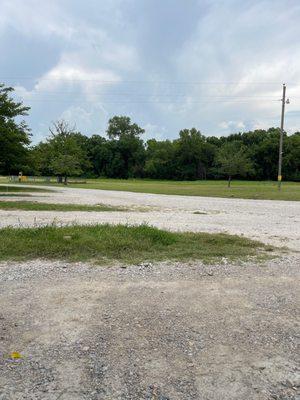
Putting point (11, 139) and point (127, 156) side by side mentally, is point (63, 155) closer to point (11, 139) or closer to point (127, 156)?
point (11, 139)

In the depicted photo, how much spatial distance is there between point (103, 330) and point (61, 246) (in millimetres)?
3402

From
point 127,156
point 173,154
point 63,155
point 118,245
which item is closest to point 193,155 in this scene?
point 173,154

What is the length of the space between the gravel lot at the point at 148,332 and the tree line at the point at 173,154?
4841 cm

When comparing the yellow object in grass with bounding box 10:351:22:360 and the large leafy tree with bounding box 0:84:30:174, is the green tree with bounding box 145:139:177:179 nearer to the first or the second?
the large leafy tree with bounding box 0:84:30:174

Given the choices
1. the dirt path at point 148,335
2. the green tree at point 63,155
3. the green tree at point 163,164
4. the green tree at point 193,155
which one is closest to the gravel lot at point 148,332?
the dirt path at point 148,335

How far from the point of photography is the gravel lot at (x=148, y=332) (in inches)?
111

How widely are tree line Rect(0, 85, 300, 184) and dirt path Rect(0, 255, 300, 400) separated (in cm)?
4873

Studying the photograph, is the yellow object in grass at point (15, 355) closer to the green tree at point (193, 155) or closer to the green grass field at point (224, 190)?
the green grass field at point (224, 190)

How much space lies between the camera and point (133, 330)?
144 inches

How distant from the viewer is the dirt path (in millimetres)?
2807

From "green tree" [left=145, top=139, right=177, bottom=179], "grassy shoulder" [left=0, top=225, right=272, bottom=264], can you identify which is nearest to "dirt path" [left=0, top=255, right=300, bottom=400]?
"grassy shoulder" [left=0, top=225, right=272, bottom=264]

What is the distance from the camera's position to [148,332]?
3.61 m

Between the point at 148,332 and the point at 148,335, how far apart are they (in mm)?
59

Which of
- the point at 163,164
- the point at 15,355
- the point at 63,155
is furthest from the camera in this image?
the point at 163,164
